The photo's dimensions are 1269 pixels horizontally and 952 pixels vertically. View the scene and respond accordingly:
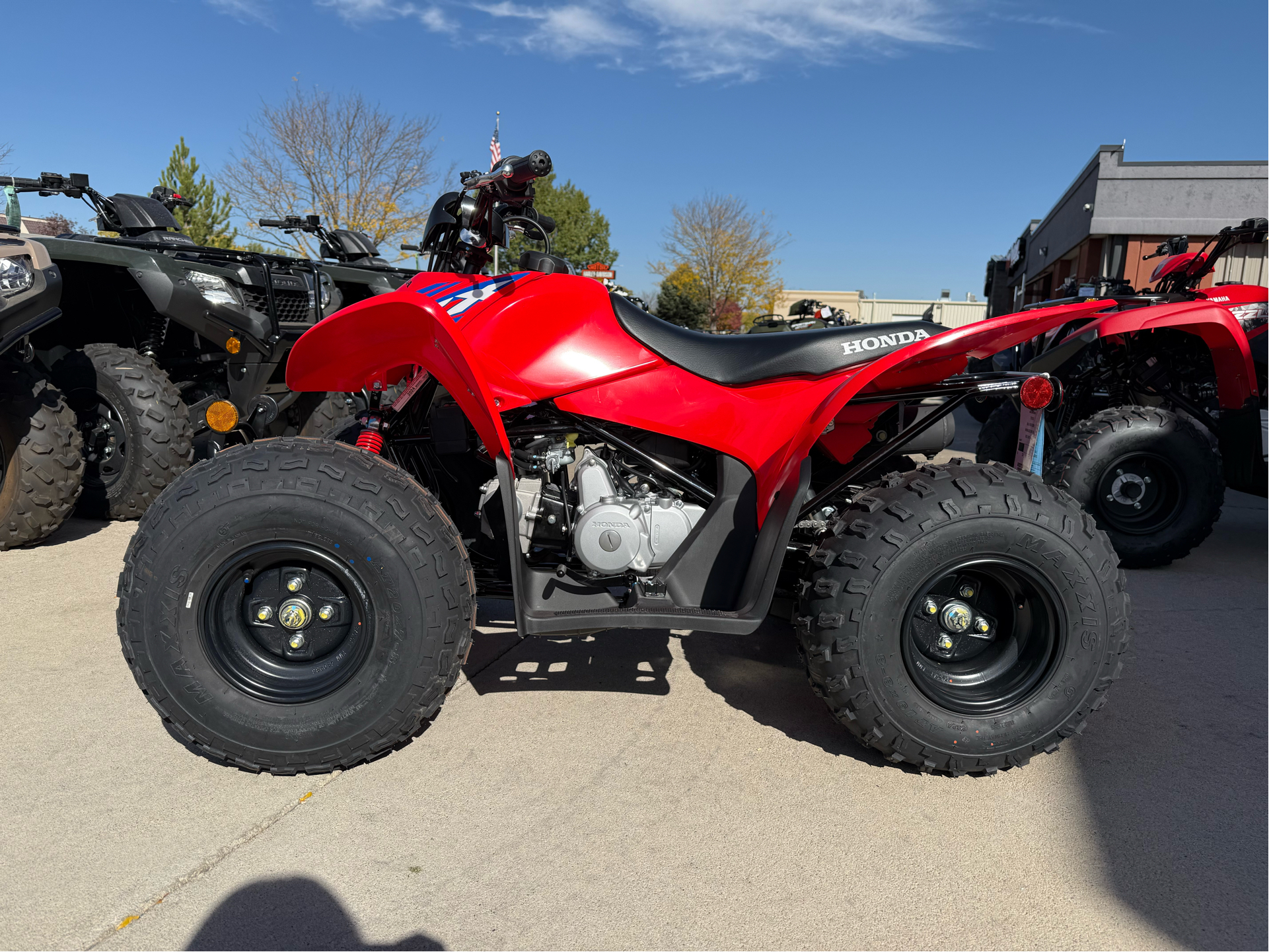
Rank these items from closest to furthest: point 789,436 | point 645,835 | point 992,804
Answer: point 645,835
point 992,804
point 789,436

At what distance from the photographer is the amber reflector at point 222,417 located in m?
4.41

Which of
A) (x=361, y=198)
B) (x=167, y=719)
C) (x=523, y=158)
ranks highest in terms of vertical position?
(x=361, y=198)

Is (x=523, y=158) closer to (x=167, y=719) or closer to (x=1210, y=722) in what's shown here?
(x=167, y=719)

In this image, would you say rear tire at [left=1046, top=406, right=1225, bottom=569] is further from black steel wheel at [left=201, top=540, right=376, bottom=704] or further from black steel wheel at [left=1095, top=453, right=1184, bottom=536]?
black steel wheel at [left=201, top=540, right=376, bottom=704]

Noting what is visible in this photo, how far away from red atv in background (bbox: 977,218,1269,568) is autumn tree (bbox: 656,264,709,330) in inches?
1313

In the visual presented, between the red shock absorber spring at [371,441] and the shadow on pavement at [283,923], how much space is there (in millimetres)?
1338

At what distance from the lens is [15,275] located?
13.6ft

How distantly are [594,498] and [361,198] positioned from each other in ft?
71.4

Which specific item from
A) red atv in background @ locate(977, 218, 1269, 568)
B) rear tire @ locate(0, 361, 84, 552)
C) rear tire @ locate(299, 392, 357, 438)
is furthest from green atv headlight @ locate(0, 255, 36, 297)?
red atv in background @ locate(977, 218, 1269, 568)

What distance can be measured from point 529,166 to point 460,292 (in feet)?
1.38

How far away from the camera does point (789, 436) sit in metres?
2.42

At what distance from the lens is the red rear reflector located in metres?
2.28

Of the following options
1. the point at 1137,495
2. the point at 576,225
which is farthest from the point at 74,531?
the point at 576,225

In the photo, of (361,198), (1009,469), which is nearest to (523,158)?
(1009,469)
